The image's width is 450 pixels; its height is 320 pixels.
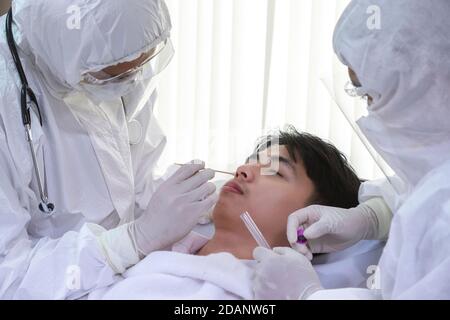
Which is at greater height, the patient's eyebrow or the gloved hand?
the patient's eyebrow

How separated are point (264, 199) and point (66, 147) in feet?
2.12

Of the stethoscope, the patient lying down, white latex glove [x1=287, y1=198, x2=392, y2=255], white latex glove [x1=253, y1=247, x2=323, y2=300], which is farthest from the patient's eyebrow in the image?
the stethoscope

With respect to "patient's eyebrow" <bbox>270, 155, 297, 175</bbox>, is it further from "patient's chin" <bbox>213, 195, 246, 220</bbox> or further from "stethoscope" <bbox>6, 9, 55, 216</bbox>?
"stethoscope" <bbox>6, 9, 55, 216</bbox>

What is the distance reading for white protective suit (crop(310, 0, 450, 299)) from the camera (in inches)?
34.4

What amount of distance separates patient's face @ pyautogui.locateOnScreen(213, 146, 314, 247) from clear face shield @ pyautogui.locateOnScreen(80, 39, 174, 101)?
1.44 ft

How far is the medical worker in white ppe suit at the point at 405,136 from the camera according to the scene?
34.5 inches

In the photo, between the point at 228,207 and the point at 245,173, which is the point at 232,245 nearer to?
the point at 228,207

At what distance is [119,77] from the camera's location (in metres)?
1.49

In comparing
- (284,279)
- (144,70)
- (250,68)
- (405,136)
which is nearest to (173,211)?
(284,279)

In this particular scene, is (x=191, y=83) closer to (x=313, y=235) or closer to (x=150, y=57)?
(x=150, y=57)

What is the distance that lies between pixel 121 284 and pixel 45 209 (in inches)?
13.6

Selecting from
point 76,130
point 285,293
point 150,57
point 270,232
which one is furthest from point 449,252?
point 76,130

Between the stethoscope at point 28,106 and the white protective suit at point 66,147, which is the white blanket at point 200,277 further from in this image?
the stethoscope at point 28,106

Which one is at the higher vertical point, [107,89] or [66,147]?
[107,89]
